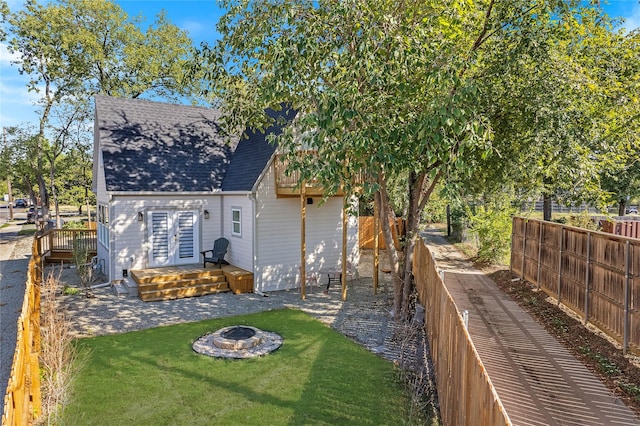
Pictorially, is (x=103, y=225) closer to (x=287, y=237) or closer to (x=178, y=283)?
(x=178, y=283)

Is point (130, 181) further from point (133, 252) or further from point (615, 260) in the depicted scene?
point (615, 260)

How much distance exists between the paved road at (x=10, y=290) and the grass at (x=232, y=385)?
131cm

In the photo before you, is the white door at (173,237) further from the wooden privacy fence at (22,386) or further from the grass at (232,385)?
the wooden privacy fence at (22,386)

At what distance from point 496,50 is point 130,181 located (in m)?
12.1

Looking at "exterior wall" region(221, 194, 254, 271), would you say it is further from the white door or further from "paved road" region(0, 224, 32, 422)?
"paved road" region(0, 224, 32, 422)

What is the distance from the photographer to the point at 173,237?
1446cm

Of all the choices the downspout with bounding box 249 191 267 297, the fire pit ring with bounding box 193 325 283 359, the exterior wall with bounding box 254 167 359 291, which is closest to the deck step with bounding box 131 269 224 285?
the downspout with bounding box 249 191 267 297

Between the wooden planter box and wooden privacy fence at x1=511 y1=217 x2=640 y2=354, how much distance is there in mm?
9075

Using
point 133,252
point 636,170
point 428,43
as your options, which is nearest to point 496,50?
point 428,43

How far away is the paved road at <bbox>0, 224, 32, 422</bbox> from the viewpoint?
26.0 feet

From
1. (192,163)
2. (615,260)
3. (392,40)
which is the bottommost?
(615,260)

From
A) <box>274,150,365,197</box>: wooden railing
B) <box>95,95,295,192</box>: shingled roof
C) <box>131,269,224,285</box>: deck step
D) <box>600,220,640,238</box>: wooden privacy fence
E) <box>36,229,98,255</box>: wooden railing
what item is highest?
<box>95,95,295,192</box>: shingled roof

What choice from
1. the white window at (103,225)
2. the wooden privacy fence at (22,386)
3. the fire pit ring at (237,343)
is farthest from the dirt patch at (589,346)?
the white window at (103,225)

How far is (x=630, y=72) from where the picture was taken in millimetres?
11719
